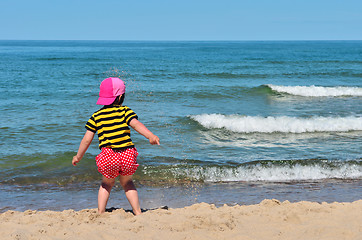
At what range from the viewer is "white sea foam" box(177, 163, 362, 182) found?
22.6 ft

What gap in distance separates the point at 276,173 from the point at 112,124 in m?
4.02

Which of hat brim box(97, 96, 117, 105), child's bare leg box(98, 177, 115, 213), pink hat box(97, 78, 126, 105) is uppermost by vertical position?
pink hat box(97, 78, 126, 105)

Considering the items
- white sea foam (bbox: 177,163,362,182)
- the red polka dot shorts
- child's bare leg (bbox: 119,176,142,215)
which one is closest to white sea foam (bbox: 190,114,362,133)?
white sea foam (bbox: 177,163,362,182)

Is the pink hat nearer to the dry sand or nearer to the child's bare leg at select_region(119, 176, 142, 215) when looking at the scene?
the child's bare leg at select_region(119, 176, 142, 215)

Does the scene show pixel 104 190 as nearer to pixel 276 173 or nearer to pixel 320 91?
pixel 276 173

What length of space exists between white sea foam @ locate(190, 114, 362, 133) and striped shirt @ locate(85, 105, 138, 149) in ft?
22.8

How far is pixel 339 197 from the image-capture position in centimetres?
577

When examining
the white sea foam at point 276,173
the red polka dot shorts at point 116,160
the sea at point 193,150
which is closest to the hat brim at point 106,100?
the red polka dot shorts at point 116,160

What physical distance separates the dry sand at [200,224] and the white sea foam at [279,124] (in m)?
6.10

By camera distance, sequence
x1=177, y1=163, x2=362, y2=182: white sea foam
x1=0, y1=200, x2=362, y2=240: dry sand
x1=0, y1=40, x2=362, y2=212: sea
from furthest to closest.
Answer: x1=177, y1=163, x2=362, y2=182: white sea foam < x1=0, y1=40, x2=362, y2=212: sea < x1=0, y1=200, x2=362, y2=240: dry sand

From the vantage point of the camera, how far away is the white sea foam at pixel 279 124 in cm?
1080

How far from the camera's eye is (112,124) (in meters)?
4.04

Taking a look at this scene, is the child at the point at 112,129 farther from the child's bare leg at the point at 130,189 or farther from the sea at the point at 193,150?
the sea at the point at 193,150

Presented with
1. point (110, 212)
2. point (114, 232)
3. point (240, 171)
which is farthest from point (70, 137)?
point (114, 232)
